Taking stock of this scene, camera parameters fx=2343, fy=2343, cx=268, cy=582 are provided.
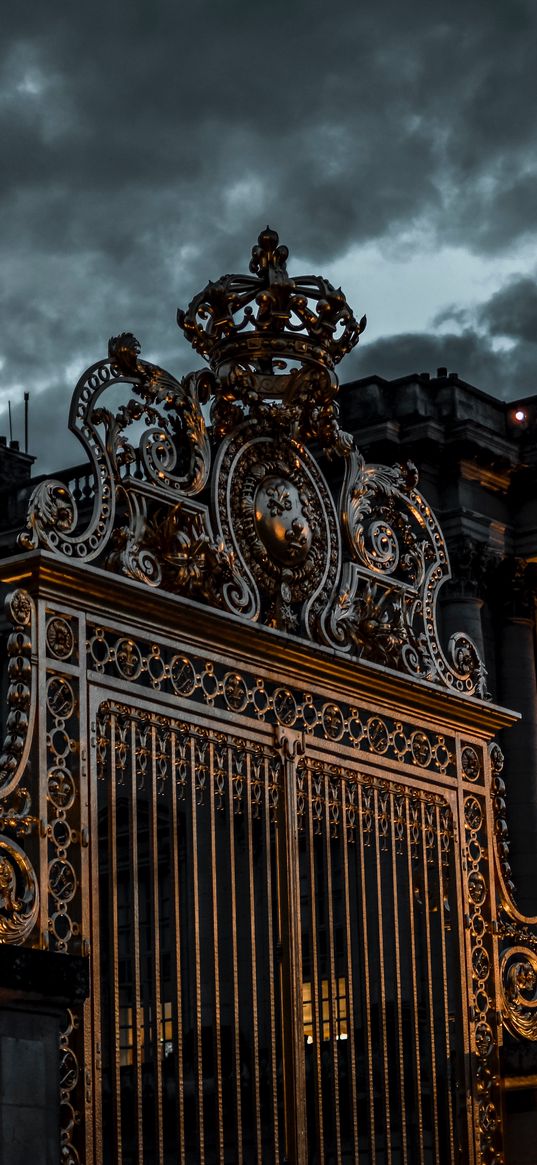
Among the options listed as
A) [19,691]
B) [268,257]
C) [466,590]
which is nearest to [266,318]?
[268,257]

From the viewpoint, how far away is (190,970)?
456 inches

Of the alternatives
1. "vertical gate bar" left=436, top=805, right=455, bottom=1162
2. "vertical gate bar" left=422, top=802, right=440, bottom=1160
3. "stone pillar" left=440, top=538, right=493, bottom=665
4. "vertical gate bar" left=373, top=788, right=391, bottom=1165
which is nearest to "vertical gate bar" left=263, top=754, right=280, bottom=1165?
"vertical gate bar" left=373, top=788, right=391, bottom=1165

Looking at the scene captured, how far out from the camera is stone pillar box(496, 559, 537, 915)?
1510 inches

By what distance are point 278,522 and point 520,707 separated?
2846cm

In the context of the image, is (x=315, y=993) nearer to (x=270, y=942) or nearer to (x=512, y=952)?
(x=270, y=942)

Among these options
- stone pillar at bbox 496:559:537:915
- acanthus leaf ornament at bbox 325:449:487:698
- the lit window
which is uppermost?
stone pillar at bbox 496:559:537:915

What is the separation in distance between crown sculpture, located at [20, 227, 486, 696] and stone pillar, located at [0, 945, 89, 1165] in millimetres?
2071

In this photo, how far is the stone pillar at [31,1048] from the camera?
9.55m

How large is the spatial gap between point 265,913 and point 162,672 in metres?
1.45

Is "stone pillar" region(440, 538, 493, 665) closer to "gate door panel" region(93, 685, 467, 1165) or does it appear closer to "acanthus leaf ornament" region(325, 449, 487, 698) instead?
"acanthus leaf ornament" region(325, 449, 487, 698)

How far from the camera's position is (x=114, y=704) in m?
11.2

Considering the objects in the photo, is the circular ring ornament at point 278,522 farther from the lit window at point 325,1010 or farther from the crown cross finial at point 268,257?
the lit window at point 325,1010

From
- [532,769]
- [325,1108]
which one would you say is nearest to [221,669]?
[325,1108]

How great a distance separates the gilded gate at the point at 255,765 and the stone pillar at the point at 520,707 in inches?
952
